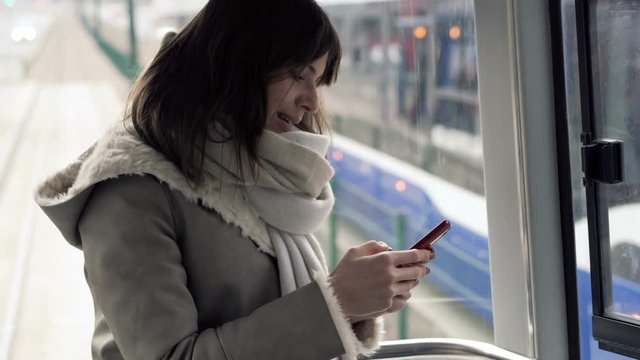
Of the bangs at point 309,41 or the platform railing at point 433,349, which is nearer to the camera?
the bangs at point 309,41

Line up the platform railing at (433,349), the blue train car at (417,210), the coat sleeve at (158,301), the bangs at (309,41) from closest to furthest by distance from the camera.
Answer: the coat sleeve at (158,301) < the bangs at (309,41) < the platform railing at (433,349) < the blue train car at (417,210)

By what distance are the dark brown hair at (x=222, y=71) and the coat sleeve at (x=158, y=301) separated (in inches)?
3.3

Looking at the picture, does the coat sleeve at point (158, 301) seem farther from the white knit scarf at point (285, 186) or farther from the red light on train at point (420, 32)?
the red light on train at point (420, 32)

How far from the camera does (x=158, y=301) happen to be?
3.65 ft

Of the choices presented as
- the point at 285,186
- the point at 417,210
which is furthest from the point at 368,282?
the point at 417,210

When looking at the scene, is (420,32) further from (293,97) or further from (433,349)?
(293,97)

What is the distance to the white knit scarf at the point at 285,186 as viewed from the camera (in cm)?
125

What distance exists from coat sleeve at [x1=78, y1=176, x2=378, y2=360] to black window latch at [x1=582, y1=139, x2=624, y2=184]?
47.0 inches

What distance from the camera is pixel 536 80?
97.3 inches

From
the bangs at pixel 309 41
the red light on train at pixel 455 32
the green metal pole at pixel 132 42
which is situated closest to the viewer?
the bangs at pixel 309 41

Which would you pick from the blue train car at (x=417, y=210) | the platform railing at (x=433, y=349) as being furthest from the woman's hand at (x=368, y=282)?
the blue train car at (x=417, y=210)

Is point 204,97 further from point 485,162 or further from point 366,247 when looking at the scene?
point 485,162

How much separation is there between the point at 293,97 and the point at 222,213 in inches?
7.6

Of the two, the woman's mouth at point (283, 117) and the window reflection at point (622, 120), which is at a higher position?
the woman's mouth at point (283, 117)
